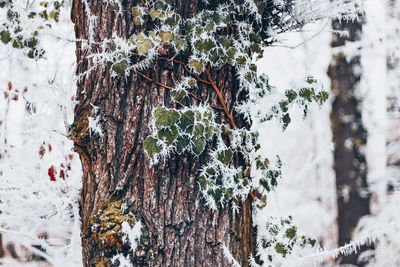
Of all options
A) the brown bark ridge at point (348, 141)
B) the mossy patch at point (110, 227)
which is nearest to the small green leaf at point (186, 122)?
the mossy patch at point (110, 227)

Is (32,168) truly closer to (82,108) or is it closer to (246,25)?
(82,108)

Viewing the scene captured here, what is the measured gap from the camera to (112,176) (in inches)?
61.5

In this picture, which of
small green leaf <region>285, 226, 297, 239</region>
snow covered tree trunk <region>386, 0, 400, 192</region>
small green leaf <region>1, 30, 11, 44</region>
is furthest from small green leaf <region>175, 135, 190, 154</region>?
snow covered tree trunk <region>386, 0, 400, 192</region>

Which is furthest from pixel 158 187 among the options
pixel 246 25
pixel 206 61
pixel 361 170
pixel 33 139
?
pixel 361 170

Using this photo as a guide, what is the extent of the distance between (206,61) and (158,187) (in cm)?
59

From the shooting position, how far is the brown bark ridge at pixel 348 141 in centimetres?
534

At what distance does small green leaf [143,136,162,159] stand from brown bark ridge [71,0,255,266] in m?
0.09

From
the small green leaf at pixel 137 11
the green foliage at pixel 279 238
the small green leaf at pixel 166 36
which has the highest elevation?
the small green leaf at pixel 137 11

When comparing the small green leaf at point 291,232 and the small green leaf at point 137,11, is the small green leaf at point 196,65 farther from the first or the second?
the small green leaf at point 291,232

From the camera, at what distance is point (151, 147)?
56.6 inches

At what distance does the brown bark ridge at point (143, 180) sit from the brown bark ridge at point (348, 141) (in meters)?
4.28

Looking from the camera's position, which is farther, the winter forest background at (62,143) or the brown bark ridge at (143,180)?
the winter forest background at (62,143)

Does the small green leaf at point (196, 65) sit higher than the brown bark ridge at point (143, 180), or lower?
higher

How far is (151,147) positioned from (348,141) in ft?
15.5
